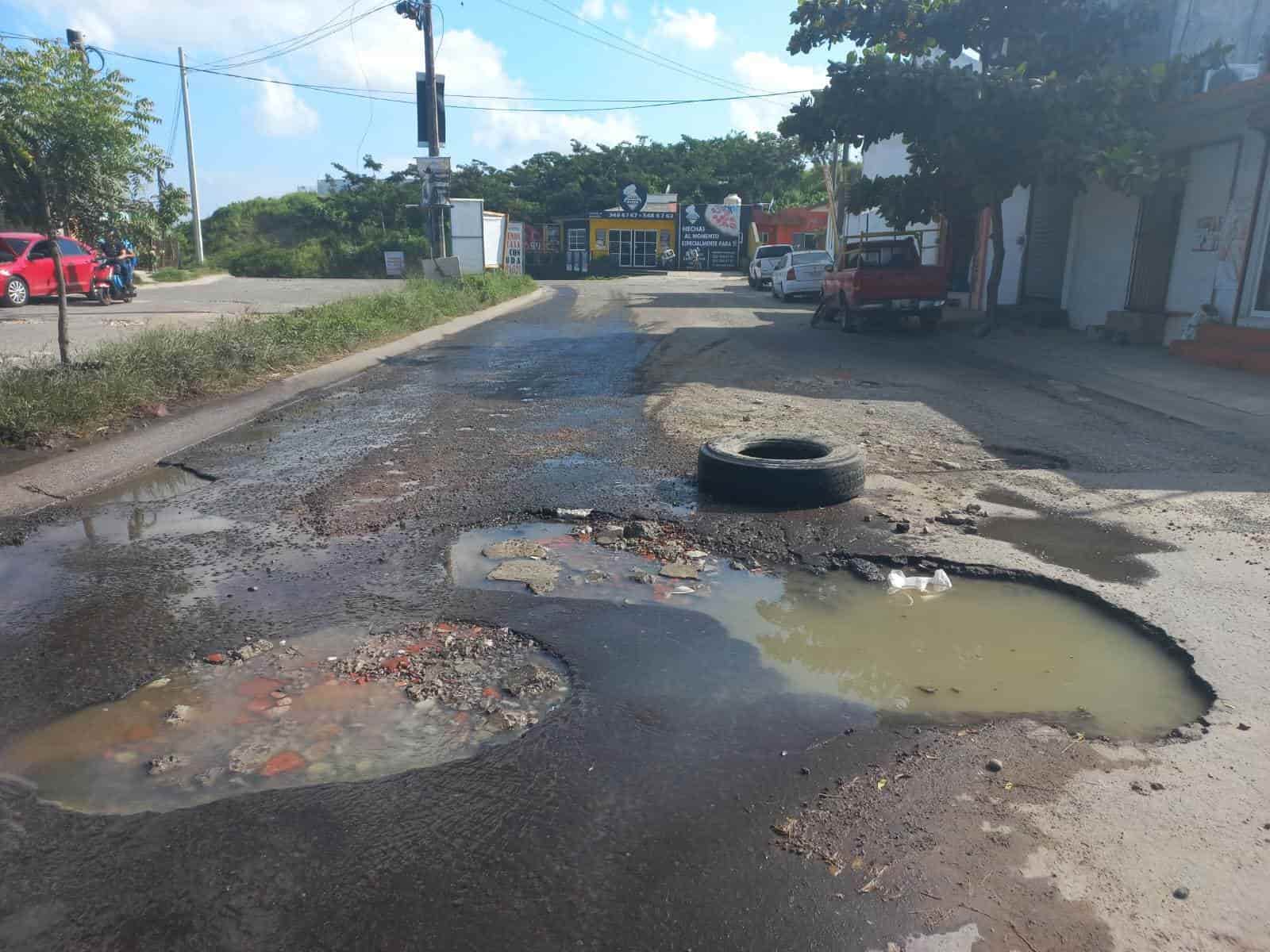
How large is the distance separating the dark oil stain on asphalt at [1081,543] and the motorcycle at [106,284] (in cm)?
2195

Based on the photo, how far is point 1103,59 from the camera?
15.0 metres

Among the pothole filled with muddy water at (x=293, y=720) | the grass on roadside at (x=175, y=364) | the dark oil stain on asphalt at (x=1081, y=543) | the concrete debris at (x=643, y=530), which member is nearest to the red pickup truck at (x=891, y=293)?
the grass on roadside at (x=175, y=364)

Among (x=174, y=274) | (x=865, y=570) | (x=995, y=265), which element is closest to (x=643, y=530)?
(x=865, y=570)

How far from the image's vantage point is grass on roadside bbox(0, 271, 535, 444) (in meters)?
7.47

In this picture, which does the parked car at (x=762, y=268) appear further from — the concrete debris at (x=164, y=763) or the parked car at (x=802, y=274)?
the concrete debris at (x=164, y=763)

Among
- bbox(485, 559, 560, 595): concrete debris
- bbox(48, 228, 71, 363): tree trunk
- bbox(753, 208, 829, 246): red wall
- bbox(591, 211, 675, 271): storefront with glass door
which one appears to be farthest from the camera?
bbox(591, 211, 675, 271): storefront with glass door

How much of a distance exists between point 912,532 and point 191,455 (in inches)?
223

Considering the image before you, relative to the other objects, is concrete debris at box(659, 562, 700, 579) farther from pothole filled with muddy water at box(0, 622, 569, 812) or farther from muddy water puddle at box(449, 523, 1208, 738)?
pothole filled with muddy water at box(0, 622, 569, 812)

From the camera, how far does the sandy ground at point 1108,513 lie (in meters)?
2.46

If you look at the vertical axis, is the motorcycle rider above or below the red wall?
below

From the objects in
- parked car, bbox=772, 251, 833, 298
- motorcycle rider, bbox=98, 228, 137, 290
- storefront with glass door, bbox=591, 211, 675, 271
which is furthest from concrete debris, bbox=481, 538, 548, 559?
storefront with glass door, bbox=591, 211, 675, 271

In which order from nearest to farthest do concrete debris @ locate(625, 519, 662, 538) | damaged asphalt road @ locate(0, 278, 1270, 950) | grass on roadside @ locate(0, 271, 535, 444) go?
damaged asphalt road @ locate(0, 278, 1270, 950), concrete debris @ locate(625, 519, 662, 538), grass on roadside @ locate(0, 271, 535, 444)

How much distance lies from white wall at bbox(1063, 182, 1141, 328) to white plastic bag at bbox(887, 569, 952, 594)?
1299cm

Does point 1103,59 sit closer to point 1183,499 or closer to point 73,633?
point 1183,499
